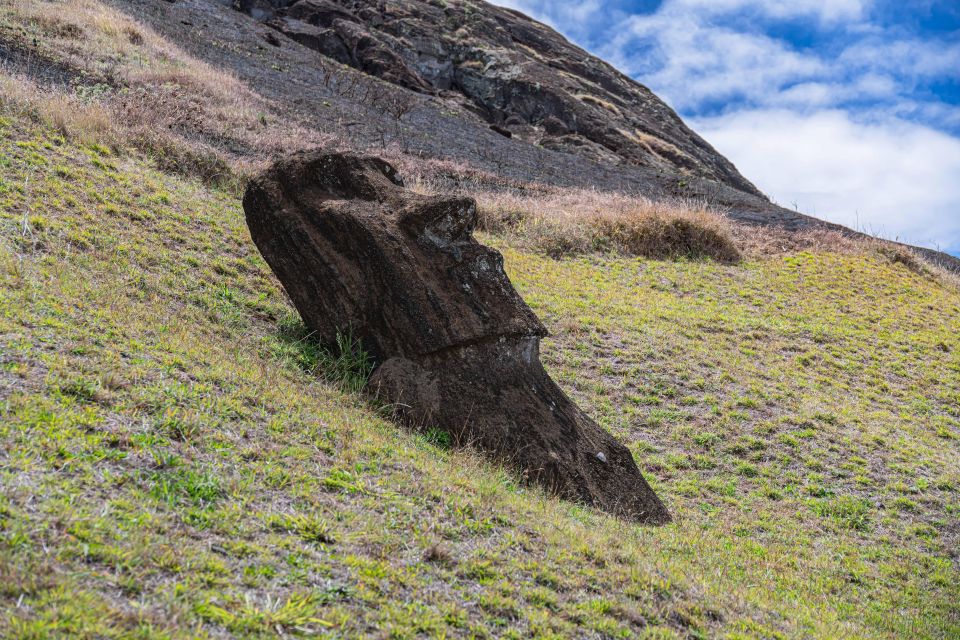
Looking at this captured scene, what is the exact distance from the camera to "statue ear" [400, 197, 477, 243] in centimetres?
879

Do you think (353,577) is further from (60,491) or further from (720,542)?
(720,542)

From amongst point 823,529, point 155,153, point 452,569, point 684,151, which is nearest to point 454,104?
point 684,151

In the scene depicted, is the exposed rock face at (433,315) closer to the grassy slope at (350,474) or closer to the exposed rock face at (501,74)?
the grassy slope at (350,474)

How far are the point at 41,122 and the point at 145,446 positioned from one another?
10741 mm

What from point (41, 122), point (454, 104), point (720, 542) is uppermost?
point (454, 104)

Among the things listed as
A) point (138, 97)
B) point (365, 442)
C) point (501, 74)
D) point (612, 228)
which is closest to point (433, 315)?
point (365, 442)

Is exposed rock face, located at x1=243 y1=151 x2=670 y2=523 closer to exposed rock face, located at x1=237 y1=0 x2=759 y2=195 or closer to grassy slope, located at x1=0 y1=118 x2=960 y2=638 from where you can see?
grassy slope, located at x1=0 y1=118 x2=960 y2=638

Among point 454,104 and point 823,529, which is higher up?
point 454,104

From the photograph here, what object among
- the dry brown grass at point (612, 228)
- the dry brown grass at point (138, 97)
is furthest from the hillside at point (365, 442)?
the dry brown grass at point (612, 228)

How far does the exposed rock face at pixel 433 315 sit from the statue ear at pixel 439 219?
13 mm

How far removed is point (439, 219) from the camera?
8875 millimetres

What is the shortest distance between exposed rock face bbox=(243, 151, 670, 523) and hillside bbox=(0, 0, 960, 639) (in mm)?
516

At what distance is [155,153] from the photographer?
14.5 m

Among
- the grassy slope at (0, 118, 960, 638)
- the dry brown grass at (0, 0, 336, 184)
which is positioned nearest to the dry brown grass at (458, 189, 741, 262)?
the grassy slope at (0, 118, 960, 638)
